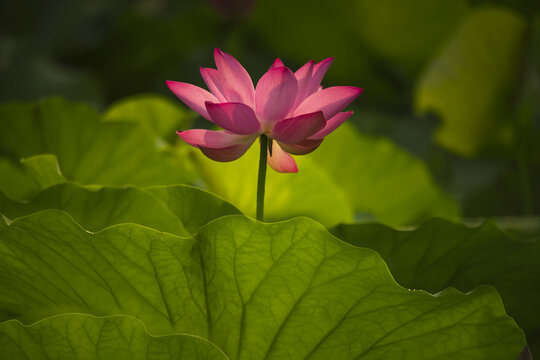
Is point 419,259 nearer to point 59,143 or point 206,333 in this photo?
point 206,333

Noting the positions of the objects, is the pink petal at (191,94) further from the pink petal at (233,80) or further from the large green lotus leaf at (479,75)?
the large green lotus leaf at (479,75)

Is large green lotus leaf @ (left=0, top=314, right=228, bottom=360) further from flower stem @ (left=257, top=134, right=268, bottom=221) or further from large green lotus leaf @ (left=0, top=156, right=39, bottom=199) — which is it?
large green lotus leaf @ (left=0, top=156, right=39, bottom=199)

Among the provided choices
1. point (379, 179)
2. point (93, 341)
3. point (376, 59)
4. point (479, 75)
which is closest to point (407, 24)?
point (376, 59)

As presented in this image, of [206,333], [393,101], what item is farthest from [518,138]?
[206,333]

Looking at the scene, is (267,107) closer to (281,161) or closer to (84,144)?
(281,161)

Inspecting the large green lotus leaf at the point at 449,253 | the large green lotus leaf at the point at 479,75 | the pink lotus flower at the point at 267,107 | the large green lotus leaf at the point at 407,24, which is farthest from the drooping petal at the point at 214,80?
the large green lotus leaf at the point at 407,24
